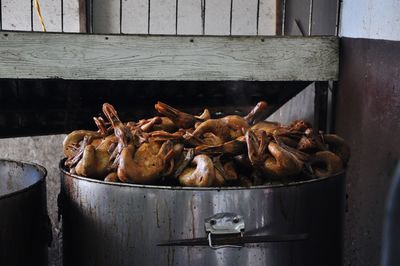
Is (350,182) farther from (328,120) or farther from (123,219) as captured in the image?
(123,219)

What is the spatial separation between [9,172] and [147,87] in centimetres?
116

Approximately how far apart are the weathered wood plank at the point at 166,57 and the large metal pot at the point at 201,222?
108 centimetres

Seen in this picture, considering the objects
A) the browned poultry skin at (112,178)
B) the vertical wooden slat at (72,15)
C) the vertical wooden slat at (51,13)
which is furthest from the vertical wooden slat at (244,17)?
the browned poultry skin at (112,178)

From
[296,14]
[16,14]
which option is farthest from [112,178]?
[16,14]

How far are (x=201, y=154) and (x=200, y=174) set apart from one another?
0.45ft

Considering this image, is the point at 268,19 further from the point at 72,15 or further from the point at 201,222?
the point at 201,222

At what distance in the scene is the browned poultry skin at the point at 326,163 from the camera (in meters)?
2.62

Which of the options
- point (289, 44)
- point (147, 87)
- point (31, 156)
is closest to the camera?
point (289, 44)

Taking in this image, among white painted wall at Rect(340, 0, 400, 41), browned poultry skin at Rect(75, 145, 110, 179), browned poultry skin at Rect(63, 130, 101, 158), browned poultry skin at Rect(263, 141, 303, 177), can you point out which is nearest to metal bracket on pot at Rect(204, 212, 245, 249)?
browned poultry skin at Rect(263, 141, 303, 177)

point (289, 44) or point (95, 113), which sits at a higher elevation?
point (289, 44)

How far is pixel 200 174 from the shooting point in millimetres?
2346

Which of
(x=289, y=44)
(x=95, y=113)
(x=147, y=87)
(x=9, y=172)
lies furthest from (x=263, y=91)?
(x=9, y=172)

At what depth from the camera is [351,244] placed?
365 cm

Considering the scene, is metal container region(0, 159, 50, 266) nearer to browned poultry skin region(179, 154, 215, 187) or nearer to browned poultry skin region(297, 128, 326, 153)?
browned poultry skin region(179, 154, 215, 187)
